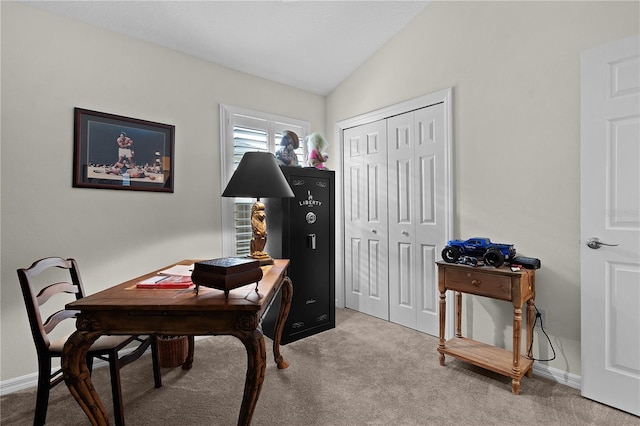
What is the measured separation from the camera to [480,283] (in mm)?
2154

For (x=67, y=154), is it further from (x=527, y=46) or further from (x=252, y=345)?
(x=527, y=46)

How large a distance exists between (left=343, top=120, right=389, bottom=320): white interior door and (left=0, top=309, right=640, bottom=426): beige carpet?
900mm

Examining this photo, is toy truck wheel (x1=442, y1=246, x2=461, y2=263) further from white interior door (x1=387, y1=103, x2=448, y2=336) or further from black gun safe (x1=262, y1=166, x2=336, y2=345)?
black gun safe (x1=262, y1=166, x2=336, y2=345)

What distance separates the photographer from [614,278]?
1.87 meters

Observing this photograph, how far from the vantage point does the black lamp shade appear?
1.95 meters

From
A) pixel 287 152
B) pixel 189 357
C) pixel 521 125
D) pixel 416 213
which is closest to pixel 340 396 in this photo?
pixel 189 357

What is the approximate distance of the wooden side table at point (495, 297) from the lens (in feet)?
6.59

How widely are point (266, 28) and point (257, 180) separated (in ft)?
5.10

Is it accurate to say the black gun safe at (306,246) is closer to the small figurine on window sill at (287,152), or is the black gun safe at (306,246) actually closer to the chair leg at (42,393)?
the small figurine on window sill at (287,152)

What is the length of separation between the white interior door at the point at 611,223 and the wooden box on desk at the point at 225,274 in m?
2.03

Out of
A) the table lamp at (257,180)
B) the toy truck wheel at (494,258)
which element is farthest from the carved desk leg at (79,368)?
the toy truck wheel at (494,258)

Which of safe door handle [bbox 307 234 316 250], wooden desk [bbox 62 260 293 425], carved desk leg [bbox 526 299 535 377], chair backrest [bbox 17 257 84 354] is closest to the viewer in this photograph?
wooden desk [bbox 62 260 293 425]

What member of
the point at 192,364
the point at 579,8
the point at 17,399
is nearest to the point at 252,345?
the point at 192,364

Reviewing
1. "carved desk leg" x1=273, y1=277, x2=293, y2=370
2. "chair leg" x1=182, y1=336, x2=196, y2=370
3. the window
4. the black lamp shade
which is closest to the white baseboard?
"carved desk leg" x1=273, y1=277, x2=293, y2=370
